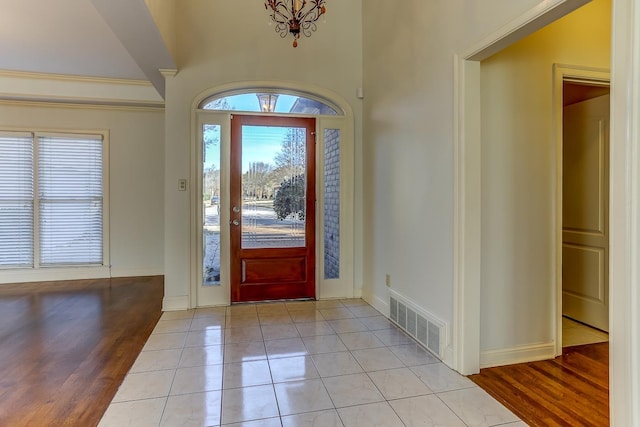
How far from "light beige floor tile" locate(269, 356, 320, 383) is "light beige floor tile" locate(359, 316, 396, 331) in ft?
2.78

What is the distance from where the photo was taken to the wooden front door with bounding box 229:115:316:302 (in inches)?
152

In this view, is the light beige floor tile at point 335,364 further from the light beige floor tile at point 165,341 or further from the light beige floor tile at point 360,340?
the light beige floor tile at point 165,341

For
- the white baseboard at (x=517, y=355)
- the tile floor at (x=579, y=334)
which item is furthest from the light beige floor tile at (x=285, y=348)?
the tile floor at (x=579, y=334)

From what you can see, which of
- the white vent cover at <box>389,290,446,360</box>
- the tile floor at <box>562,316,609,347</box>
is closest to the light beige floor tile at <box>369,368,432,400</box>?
the white vent cover at <box>389,290,446,360</box>

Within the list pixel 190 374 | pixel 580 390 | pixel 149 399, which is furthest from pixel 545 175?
pixel 149 399

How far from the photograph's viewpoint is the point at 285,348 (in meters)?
2.71

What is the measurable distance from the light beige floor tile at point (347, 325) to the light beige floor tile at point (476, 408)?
1124 millimetres

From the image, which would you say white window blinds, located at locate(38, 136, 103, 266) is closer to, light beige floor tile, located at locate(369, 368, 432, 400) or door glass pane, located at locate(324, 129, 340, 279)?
door glass pane, located at locate(324, 129, 340, 279)

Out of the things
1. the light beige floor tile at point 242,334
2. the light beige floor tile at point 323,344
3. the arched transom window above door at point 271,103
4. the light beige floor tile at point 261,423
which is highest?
the arched transom window above door at point 271,103

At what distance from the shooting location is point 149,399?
2.01 meters

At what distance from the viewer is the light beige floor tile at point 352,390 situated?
Result: 6.53ft

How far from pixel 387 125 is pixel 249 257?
2079 mm

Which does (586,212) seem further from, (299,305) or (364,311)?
(299,305)

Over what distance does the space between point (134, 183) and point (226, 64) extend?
254cm
